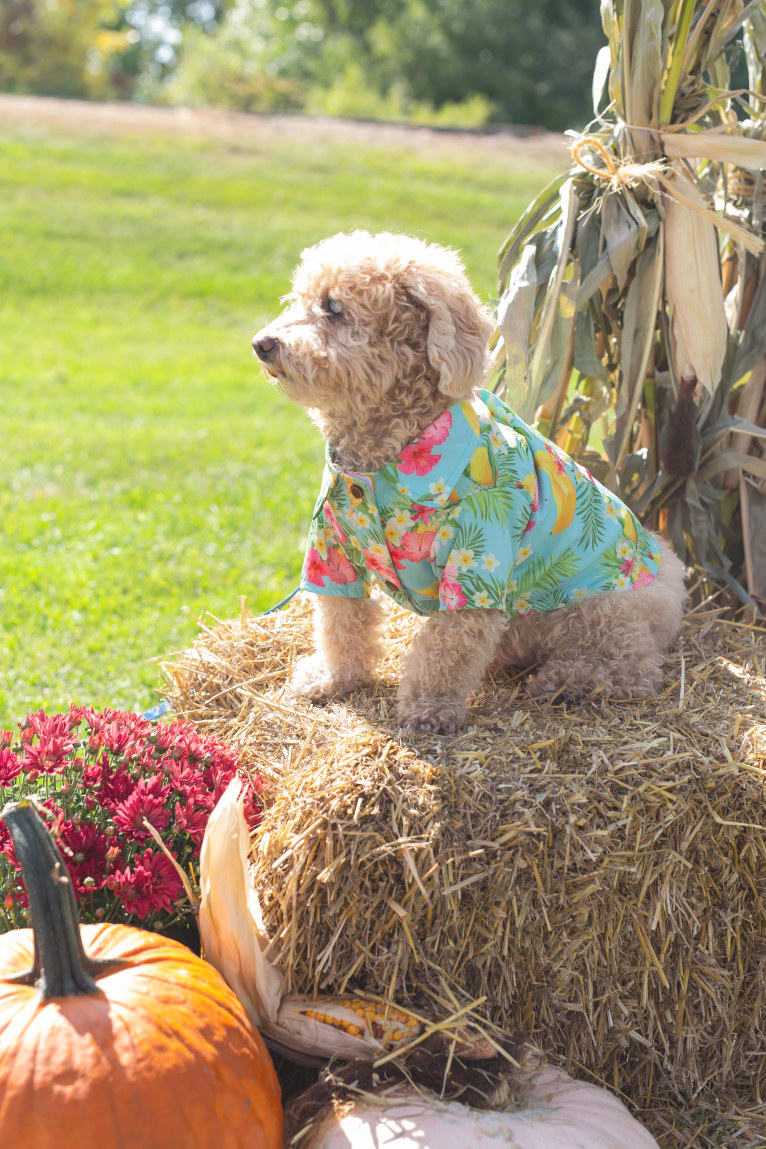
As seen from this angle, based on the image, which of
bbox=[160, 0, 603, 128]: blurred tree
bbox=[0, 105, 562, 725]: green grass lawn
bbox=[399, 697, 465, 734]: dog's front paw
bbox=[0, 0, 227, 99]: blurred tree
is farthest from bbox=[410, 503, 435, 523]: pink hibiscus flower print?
bbox=[0, 0, 227, 99]: blurred tree

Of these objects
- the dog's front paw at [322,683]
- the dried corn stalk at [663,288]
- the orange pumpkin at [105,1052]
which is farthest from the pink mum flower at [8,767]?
the dried corn stalk at [663,288]

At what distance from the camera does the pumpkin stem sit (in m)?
1.89

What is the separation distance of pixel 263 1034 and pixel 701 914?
1111 millimetres

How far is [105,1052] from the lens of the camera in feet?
6.21

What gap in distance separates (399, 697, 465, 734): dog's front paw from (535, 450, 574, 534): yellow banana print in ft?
2.02

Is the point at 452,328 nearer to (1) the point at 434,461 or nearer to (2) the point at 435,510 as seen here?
(1) the point at 434,461

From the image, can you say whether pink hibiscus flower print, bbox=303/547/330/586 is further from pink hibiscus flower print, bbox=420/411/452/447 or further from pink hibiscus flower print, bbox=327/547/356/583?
pink hibiscus flower print, bbox=420/411/452/447

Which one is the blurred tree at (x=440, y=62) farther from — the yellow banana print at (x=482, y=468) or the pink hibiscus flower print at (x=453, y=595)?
the pink hibiscus flower print at (x=453, y=595)

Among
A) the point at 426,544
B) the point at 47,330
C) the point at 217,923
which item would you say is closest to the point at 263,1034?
the point at 217,923

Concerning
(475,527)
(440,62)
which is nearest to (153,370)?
(475,527)

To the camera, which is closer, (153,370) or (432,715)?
(432,715)

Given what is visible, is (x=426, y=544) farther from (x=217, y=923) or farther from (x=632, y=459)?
(x=632, y=459)

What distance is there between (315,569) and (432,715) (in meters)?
0.63

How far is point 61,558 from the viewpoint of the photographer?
547 cm
